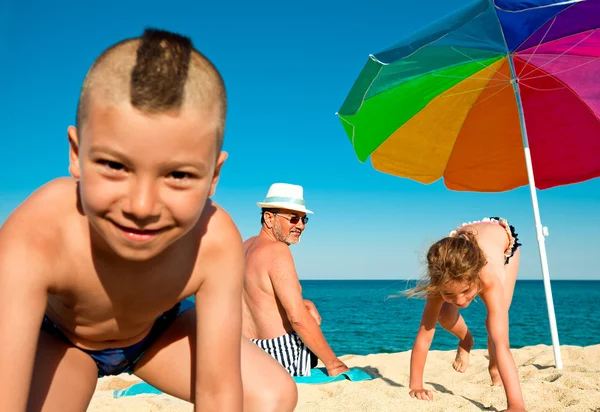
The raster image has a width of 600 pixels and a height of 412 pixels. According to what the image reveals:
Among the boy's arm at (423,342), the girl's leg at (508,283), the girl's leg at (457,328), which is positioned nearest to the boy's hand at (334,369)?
the boy's arm at (423,342)

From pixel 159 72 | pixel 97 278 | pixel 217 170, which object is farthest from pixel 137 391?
pixel 159 72

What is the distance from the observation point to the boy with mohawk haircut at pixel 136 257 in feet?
4.96

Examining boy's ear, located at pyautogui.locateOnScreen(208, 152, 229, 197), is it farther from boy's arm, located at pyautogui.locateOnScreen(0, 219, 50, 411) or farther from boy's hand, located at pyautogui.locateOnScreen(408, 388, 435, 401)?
boy's hand, located at pyautogui.locateOnScreen(408, 388, 435, 401)

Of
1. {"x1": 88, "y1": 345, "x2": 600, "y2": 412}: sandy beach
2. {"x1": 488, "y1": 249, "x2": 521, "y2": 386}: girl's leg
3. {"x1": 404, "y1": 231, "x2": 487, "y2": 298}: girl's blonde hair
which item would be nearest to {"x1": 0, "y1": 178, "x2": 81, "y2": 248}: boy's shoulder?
{"x1": 88, "y1": 345, "x2": 600, "y2": 412}: sandy beach

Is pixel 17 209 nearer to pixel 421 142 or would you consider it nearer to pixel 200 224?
pixel 200 224

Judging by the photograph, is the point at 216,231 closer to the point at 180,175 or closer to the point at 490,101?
the point at 180,175

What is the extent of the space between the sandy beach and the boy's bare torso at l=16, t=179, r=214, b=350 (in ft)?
7.11

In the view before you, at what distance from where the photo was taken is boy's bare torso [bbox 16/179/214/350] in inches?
70.4

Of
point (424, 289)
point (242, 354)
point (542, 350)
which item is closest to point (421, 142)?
point (424, 289)

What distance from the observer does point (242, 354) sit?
228 centimetres

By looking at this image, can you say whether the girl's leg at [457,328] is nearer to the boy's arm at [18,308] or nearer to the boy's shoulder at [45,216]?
the boy's shoulder at [45,216]

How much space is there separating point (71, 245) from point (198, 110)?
0.65 meters

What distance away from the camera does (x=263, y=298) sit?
511cm

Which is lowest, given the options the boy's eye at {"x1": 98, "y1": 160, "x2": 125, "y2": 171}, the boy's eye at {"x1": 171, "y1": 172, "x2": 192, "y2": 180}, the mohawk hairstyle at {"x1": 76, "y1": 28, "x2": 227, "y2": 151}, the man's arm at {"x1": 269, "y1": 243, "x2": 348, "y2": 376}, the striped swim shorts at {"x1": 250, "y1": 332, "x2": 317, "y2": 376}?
the striped swim shorts at {"x1": 250, "y1": 332, "x2": 317, "y2": 376}
